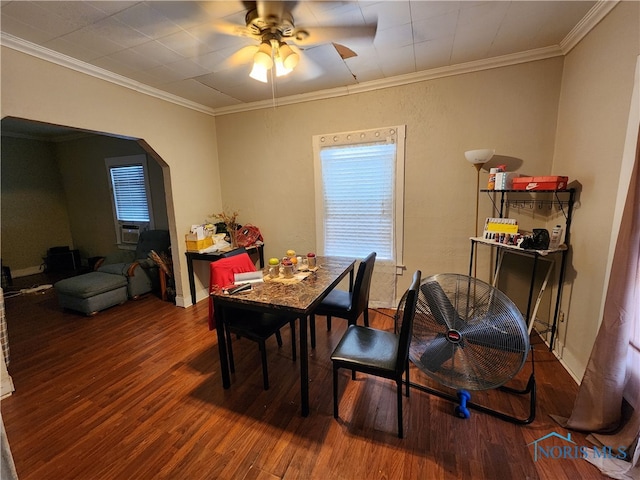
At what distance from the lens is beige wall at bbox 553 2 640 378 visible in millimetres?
1560

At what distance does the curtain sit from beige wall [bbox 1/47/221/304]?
3.69 m

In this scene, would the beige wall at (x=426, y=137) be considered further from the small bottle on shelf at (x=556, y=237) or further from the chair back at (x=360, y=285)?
the chair back at (x=360, y=285)

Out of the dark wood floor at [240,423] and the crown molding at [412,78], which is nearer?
the dark wood floor at [240,423]

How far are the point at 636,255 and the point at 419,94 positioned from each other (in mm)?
2147

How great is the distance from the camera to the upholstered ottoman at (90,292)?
3.09 metres

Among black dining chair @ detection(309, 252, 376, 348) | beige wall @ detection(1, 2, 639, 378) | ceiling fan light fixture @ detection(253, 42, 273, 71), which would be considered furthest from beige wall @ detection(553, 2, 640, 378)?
ceiling fan light fixture @ detection(253, 42, 273, 71)

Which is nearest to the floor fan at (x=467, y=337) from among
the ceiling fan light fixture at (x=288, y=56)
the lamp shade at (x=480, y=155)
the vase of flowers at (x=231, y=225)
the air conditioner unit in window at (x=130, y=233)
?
the lamp shade at (x=480, y=155)

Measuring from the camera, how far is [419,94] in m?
2.71

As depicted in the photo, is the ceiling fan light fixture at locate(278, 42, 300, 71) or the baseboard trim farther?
the baseboard trim

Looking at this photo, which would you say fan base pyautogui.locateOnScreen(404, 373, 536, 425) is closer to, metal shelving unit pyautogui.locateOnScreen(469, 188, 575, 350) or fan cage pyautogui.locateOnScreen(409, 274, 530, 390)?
fan cage pyautogui.locateOnScreen(409, 274, 530, 390)

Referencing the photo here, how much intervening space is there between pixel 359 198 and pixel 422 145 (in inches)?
33.0

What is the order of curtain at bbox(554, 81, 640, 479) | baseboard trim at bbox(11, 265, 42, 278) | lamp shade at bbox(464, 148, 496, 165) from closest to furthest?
curtain at bbox(554, 81, 640, 479), lamp shade at bbox(464, 148, 496, 165), baseboard trim at bbox(11, 265, 42, 278)

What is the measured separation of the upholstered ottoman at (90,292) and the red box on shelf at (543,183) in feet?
14.4

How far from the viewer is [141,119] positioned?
2.84 meters
